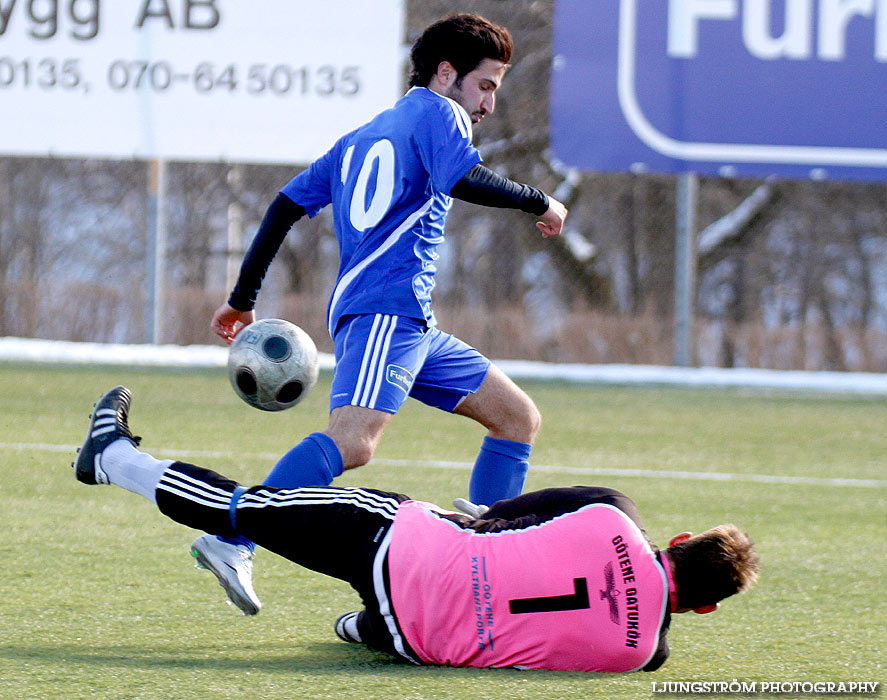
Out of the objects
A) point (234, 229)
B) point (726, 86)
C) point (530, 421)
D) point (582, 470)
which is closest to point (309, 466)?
point (530, 421)

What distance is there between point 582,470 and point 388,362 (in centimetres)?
330

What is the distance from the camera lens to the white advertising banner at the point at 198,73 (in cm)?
1255

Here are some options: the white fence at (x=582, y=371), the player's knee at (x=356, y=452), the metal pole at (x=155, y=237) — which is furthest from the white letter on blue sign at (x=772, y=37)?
the player's knee at (x=356, y=452)

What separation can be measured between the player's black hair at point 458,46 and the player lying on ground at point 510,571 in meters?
1.48

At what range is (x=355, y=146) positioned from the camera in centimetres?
436

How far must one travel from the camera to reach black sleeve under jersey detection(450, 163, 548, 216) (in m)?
4.12

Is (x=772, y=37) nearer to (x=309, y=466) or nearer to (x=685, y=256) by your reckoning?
(x=685, y=256)

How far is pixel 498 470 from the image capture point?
4.72 metres

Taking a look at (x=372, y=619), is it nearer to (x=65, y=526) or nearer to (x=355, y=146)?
(x=355, y=146)

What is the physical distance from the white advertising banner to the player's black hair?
8.21 meters

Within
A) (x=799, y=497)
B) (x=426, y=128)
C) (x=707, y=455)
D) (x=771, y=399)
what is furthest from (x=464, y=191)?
(x=771, y=399)

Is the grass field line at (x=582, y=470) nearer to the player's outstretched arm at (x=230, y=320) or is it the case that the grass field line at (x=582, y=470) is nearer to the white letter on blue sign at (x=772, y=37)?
the player's outstretched arm at (x=230, y=320)

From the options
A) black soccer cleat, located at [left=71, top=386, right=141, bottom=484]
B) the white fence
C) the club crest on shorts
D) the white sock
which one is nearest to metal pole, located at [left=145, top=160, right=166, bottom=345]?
the white fence

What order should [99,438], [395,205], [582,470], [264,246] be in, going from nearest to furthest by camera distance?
[99,438] → [395,205] → [264,246] → [582,470]
